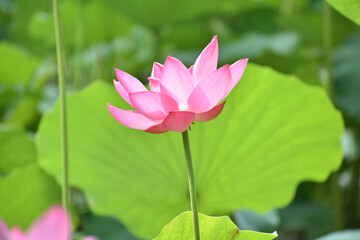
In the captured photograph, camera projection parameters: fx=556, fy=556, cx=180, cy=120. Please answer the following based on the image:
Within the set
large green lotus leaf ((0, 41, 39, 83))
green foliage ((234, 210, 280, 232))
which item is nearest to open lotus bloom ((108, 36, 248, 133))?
green foliage ((234, 210, 280, 232))

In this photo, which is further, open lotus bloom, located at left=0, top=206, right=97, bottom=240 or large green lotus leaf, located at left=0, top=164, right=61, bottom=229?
large green lotus leaf, located at left=0, top=164, right=61, bottom=229

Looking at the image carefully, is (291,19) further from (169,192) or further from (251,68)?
(169,192)

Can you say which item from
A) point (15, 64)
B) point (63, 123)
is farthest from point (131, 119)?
point (15, 64)

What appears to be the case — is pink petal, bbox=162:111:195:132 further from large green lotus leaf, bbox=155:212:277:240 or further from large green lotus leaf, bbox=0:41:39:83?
large green lotus leaf, bbox=0:41:39:83

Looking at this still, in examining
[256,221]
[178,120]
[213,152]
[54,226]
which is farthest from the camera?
[256,221]

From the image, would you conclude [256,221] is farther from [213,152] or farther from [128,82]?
[128,82]

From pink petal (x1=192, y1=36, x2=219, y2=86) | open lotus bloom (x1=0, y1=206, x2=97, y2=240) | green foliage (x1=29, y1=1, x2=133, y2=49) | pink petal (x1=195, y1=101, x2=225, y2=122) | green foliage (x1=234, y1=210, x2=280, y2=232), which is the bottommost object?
green foliage (x1=234, y1=210, x2=280, y2=232)
